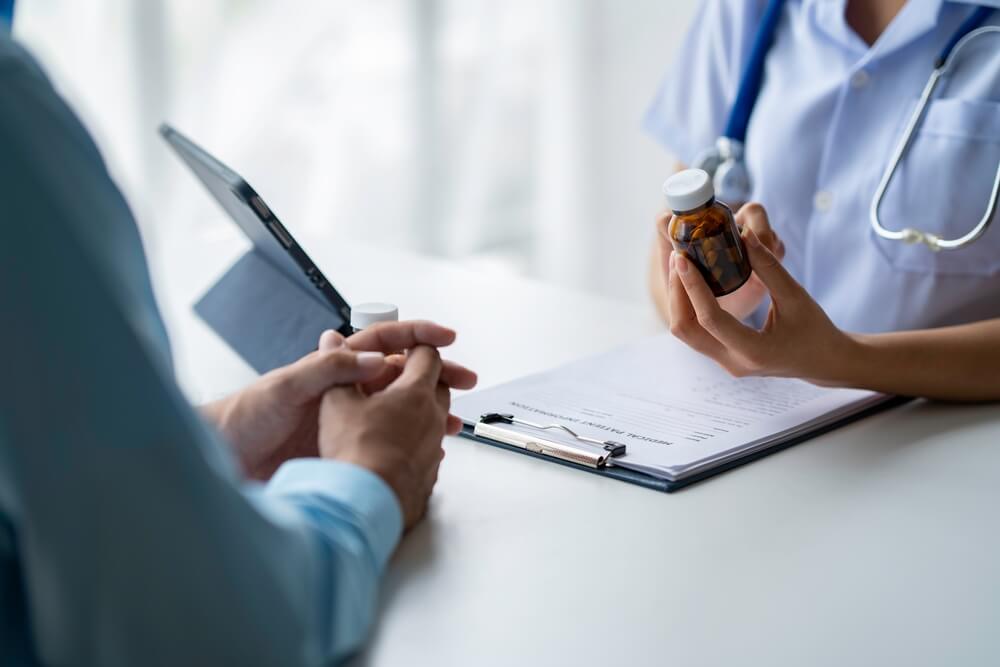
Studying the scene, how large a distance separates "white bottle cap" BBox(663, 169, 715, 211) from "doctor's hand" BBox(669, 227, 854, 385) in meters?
0.06

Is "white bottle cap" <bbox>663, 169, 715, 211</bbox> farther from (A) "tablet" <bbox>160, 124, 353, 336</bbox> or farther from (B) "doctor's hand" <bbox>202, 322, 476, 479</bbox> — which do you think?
(A) "tablet" <bbox>160, 124, 353, 336</bbox>

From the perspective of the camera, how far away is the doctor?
1031 millimetres

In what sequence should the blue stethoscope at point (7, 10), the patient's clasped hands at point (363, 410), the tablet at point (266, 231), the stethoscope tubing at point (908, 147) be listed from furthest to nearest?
the stethoscope tubing at point (908, 147), the tablet at point (266, 231), the patient's clasped hands at point (363, 410), the blue stethoscope at point (7, 10)

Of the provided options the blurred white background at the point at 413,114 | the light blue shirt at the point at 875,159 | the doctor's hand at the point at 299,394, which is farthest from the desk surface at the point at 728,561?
the blurred white background at the point at 413,114

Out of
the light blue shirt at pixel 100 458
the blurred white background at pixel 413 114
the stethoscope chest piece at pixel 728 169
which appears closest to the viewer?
the light blue shirt at pixel 100 458

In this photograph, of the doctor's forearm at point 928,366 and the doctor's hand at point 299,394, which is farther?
the doctor's forearm at point 928,366

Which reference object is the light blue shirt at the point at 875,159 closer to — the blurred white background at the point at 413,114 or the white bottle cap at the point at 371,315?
the white bottle cap at the point at 371,315

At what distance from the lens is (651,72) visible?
307 cm

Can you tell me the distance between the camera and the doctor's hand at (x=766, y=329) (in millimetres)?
887

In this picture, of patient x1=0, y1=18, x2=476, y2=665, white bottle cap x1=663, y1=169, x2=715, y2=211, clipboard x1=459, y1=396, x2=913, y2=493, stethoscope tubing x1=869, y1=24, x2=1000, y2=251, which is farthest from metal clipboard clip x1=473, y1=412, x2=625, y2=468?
stethoscope tubing x1=869, y1=24, x2=1000, y2=251

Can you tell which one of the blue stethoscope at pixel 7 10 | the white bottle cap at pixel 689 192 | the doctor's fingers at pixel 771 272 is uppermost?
the blue stethoscope at pixel 7 10

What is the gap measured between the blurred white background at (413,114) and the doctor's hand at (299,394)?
5.24ft

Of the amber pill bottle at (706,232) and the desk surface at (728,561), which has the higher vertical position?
the amber pill bottle at (706,232)

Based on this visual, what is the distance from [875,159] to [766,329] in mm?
404
